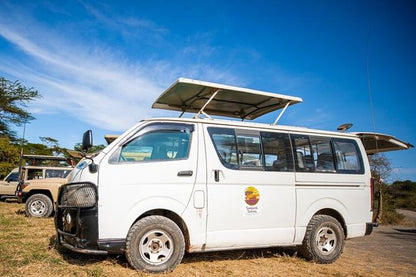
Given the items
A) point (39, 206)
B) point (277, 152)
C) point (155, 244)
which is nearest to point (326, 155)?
point (277, 152)

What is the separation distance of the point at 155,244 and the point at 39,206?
769 cm

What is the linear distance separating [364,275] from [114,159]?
4.18 m

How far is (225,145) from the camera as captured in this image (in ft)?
15.8

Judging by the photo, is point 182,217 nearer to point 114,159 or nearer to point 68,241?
point 114,159

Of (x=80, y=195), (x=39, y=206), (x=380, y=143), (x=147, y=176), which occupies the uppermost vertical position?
(x=380, y=143)

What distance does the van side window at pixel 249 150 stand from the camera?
4852 mm

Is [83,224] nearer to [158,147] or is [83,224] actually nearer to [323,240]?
[158,147]

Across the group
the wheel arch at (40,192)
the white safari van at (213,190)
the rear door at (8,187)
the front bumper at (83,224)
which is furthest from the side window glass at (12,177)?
the front bumper at (83,224)

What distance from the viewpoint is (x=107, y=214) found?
3951 mm

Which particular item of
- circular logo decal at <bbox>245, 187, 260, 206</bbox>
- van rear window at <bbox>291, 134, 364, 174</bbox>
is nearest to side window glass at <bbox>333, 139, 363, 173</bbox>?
van rear window at <bbox>291, 134, 364, 174</bbox>

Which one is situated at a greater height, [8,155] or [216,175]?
[8,155]

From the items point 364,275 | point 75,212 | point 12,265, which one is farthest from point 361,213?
point 12,265

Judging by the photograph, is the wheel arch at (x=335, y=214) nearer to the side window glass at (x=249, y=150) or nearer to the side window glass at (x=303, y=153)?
the side window glass at (x=303, y=153)

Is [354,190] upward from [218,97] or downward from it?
downward
